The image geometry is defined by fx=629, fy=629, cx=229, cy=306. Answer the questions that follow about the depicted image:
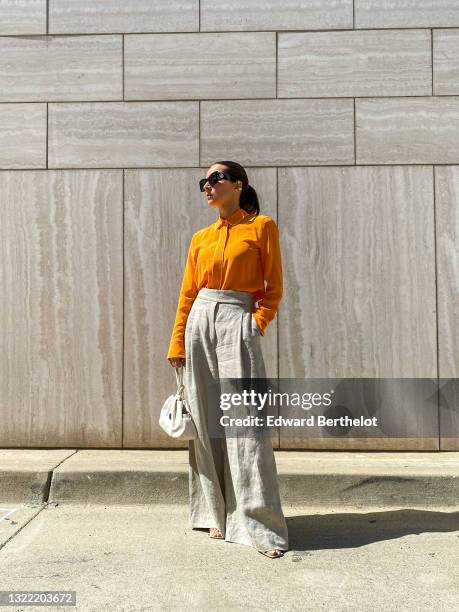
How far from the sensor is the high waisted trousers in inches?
138

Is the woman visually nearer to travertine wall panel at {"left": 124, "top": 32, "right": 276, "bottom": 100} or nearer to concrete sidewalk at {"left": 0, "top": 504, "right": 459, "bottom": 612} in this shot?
concrete sidewalk at {"left": 0, "top": 504, "right": 459, "bottom": 612}

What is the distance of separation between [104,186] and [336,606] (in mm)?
3627

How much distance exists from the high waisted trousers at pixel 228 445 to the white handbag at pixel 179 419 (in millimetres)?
51

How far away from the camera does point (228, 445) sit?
3600mm

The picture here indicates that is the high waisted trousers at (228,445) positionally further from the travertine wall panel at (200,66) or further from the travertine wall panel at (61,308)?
the travertine wall panel at (200,66)

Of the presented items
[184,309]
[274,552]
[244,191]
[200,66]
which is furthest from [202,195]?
[274,552]

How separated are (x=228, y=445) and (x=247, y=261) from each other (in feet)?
3.47

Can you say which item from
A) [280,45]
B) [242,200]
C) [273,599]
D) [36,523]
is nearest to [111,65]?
[280,45]

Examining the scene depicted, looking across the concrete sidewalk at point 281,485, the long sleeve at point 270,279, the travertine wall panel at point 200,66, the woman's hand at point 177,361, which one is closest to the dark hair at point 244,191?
the long sleeve at point 270,279

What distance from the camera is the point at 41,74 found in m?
5.22

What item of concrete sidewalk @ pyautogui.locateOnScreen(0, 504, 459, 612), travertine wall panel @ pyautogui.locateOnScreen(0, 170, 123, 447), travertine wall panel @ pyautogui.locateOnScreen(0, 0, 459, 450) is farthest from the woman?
travertine wall panel @ pyautogui.locateOnScreen(0, 170, 123, 447)

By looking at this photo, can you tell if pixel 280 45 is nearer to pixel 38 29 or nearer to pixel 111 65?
pixel 111 65

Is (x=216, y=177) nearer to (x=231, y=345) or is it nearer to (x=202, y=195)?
(x=231, y=345)

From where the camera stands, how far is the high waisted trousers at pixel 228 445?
3.50 metres
